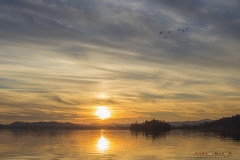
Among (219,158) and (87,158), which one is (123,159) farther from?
(219,158)

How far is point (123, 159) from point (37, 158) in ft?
51.4

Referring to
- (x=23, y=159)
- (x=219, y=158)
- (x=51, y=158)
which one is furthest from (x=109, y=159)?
(x=219, y=158)

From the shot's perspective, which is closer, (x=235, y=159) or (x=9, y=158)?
(x=235, y=159)

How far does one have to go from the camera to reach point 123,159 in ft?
183

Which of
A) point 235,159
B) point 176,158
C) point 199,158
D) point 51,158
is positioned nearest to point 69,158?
point 51,158

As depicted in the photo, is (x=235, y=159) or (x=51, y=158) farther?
(x=51, y=158)

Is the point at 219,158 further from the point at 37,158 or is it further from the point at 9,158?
the point at 9,158

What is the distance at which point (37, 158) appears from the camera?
58438 mm

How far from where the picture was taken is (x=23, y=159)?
188ft

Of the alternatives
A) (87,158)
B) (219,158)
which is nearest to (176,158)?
(219,158)

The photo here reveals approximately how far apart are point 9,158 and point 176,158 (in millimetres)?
29692

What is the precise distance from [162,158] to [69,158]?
16.5m

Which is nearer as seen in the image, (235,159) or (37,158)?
(235,159)

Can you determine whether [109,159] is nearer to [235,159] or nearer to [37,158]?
[37,158]
